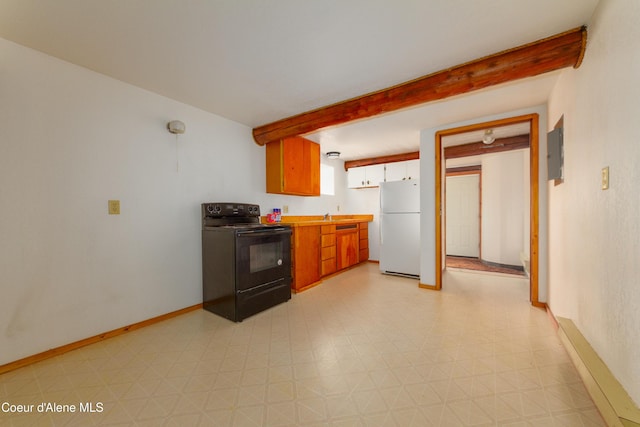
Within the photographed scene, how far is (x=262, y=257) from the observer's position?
108 inches

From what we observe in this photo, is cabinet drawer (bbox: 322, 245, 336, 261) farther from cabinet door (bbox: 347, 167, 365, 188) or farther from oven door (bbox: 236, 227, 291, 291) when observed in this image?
cabinet door (bbox: 347, 167, 365, 188)

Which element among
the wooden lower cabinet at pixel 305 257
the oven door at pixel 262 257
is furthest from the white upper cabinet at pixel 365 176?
the oven door at pixel 262 257

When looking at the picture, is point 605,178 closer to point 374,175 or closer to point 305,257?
point 305,257

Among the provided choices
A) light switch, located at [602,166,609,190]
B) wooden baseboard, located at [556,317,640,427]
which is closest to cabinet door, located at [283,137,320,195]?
light switch, located at [602,166,609,190]

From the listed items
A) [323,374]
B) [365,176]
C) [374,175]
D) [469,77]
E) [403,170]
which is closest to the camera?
[323,374]

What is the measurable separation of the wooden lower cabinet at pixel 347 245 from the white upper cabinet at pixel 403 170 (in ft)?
3.90

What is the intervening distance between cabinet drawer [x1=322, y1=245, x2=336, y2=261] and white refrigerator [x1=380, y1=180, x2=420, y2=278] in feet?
2.74

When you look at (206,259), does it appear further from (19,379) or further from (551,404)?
(551,404)

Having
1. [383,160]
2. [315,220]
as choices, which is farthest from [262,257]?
[383,160]

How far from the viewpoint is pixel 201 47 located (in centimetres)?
177

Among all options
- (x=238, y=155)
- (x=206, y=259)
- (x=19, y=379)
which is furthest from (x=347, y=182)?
(x=19, y=379)

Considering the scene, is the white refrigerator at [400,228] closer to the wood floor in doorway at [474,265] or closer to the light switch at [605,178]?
the wood floor in doorway at [474,265]

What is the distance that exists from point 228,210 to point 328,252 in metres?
1.76

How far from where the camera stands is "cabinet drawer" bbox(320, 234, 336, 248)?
3816 millimetres
